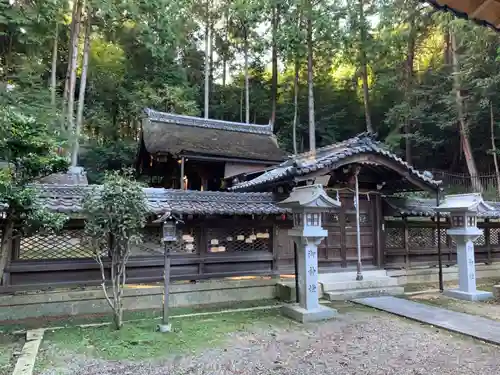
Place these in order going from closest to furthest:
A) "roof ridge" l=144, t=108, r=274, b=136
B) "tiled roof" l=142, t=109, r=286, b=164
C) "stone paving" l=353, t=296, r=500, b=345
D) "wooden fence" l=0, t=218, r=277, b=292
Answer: "stone paving" l=353, t=296, r=500, b=345
"wooden fence" l=0, t=218, r=277, b=292
"tiled roof" l=142, t=109, r=286, b=164
"roof ridge" l=144, t=108, r=274, b=136

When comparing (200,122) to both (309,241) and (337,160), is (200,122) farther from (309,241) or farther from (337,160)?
(309,241)

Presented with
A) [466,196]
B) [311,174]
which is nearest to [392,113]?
[466,196]

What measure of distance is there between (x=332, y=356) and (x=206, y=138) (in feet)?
36.0

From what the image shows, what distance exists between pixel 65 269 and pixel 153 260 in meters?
1.68

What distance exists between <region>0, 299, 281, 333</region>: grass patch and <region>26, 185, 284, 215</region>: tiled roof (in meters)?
1.98

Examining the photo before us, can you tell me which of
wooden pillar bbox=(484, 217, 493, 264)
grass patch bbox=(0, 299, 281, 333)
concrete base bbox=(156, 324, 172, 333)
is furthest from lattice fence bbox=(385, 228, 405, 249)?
concrete base bbox=(156, 324, 172, 333)

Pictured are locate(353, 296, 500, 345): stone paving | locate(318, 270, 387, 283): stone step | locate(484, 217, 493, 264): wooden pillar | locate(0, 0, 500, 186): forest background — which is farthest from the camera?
locate(0, 0, 500, 186): forest background

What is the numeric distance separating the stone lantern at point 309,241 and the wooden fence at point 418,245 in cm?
409

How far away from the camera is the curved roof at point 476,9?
202 cm

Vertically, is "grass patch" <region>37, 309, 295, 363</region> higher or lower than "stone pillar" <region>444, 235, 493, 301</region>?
lower

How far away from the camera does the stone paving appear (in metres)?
5.69

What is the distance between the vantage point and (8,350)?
17.0 ft

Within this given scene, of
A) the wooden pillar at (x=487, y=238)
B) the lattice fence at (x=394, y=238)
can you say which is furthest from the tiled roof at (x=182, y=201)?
the wooden pillar at (x=487, y=238)

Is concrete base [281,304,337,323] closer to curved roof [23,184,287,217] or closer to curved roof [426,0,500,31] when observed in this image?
curved roof [23,184,287,217]
